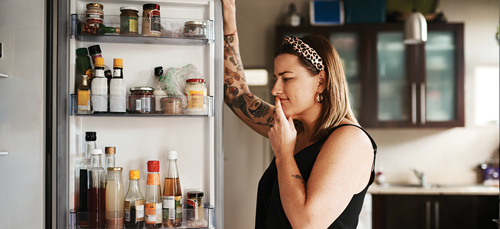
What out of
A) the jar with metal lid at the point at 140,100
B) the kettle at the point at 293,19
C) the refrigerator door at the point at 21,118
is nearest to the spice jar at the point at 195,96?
the jar with metal lid at the point at 140,100

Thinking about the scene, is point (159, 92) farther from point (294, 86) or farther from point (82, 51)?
point (294, 86)

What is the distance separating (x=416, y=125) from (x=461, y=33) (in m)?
0.78

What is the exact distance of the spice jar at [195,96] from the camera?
3.82 ft

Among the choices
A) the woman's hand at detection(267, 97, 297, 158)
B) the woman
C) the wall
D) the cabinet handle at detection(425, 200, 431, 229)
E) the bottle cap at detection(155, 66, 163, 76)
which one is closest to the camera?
the woman

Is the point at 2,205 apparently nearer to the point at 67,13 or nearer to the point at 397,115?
the point at 67,13

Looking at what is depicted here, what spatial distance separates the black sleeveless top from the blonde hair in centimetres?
4

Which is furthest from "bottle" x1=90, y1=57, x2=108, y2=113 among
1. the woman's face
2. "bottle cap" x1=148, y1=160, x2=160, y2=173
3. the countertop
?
the countertop

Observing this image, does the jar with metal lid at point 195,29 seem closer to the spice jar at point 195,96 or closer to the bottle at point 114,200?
the spice jar at point 195,96

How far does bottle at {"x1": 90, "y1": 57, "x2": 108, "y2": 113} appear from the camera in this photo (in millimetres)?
1111

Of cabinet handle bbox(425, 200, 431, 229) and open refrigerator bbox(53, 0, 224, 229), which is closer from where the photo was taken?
open refrigerator bbox(53, 0, 224, 229)

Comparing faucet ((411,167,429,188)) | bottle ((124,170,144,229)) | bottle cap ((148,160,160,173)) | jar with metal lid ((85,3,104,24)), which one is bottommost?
faucet ((411,167,429,188))

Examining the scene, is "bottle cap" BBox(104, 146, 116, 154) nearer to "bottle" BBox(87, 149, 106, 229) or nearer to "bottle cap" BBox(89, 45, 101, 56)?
"bottle" BBox(87, 149, 106, 229)

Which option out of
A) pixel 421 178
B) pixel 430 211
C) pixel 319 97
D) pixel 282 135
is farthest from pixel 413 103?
pixel 282 135

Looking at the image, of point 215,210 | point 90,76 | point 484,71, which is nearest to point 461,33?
point 484,71
